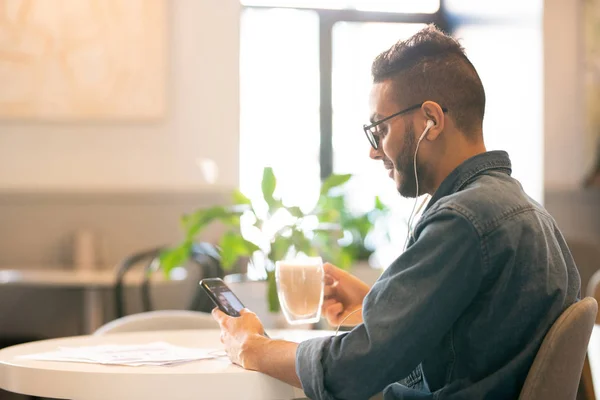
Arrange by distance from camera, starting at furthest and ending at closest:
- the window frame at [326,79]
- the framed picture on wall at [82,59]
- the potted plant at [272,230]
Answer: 1. the window frame at [326,79]
2. the framed picture on wall at [82,59]
3. the potted plant at [272,230]

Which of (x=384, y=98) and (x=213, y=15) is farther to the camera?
(x=213, y=15)

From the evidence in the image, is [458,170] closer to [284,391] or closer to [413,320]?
[413,320]

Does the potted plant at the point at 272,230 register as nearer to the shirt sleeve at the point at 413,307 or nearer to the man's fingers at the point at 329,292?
the man's fingers at the point at 329,292

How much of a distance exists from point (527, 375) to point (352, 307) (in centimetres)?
62

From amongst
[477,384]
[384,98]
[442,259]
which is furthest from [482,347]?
[384,98]

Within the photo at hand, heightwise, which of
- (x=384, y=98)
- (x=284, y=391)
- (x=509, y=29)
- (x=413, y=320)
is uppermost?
(x=509, y=29)

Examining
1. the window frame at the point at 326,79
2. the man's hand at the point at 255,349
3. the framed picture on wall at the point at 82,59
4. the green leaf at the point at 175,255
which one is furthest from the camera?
the window frame at the point at 326,79

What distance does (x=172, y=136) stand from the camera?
4.89 metres

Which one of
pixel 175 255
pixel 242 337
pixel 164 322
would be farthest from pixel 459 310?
pixel 175 255

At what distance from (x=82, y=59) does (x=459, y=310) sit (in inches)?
154

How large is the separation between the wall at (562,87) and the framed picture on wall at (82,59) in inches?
86.1

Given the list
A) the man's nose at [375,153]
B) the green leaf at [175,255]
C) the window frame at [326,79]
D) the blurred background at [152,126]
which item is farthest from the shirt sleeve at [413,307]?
the window frame at [326,79]

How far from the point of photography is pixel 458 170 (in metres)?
1.44

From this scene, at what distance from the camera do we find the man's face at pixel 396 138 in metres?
1.49
